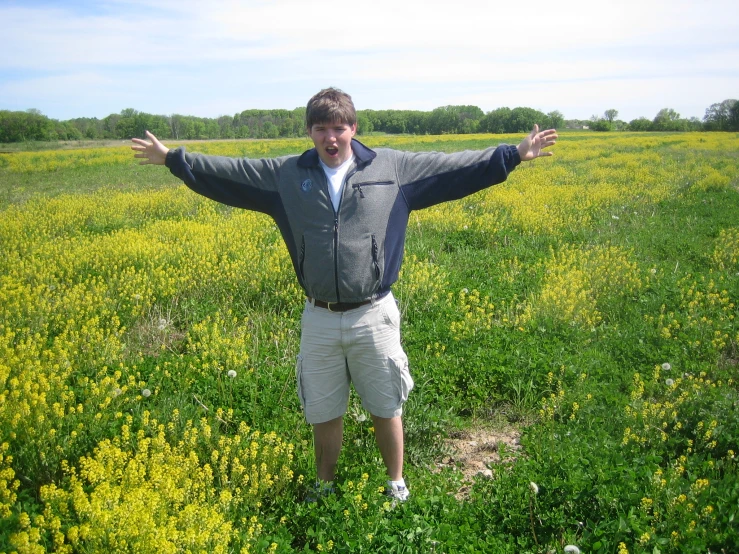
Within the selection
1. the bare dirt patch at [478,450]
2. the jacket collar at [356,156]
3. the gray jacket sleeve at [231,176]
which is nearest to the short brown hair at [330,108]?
the jacket collar at [356,156]

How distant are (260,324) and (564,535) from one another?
129 inches

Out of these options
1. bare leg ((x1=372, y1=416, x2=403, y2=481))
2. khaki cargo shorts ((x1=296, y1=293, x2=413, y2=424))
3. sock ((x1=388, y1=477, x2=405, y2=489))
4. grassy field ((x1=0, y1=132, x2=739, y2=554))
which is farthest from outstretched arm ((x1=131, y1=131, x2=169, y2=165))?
sock ((x1=388, y1=477, x2=405, y2=489))

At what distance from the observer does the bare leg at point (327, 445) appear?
9.53ft

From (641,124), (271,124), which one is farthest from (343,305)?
(641,124)

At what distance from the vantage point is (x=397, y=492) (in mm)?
2914

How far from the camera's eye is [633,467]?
9.66 ft

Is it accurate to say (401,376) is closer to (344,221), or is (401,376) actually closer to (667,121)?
(344,221)

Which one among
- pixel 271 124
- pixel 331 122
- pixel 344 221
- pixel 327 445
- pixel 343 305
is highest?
pixel 271 124

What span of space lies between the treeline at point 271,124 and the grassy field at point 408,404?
49.7m

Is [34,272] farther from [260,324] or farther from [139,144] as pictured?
[139,144]

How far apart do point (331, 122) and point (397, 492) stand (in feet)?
6.41

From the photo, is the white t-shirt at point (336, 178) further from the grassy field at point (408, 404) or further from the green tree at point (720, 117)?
the green tree at point (720, 117)

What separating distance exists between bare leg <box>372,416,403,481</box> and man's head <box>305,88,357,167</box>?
1368 millimetres

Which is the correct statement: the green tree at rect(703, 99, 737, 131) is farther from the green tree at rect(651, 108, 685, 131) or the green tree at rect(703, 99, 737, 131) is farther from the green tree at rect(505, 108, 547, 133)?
the green tree at rect(505, 108, 547, 133)
